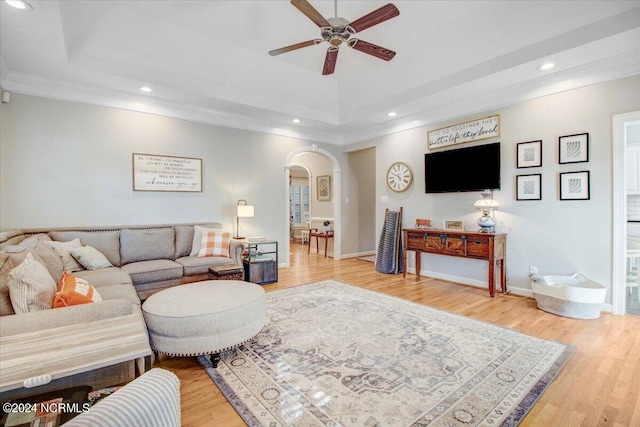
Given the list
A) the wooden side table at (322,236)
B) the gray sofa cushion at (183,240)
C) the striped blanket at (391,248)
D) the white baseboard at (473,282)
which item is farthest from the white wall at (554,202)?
the gray sofa cushion at (183,240)

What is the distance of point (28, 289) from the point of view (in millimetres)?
1590

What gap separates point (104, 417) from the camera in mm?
787

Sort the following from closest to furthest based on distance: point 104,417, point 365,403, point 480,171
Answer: point 104,417
point 365,403
point 480,171

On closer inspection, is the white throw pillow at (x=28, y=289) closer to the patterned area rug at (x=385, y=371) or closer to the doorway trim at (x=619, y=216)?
the patterned area rug at (x=385, y=371)

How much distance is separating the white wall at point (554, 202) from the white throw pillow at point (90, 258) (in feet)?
15.4

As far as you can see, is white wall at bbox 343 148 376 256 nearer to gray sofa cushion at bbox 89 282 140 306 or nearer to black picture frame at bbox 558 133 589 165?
black picture frame at bbox 558 133 589 165

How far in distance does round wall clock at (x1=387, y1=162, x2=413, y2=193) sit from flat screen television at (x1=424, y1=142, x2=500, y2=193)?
366 mm

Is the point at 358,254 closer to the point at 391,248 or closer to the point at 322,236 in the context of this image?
the point at 322,236

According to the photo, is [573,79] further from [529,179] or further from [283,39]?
[283,39]

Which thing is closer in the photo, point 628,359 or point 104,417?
point 104,417

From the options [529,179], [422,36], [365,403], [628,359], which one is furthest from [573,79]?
[365,403]

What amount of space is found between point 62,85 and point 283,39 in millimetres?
2755

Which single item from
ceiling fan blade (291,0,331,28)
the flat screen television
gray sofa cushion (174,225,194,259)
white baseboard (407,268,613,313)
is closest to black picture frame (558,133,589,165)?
the flat screen television

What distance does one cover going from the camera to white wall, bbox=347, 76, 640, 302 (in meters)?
3.19
